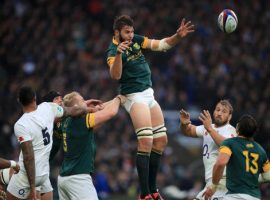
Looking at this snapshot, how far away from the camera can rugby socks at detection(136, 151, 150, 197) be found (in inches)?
A: 465

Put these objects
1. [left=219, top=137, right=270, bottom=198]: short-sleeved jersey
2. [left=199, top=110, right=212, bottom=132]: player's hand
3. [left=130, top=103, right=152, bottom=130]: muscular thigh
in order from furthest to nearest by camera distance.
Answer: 1. [left=130, top=103, right=152, bottom=130]: muscular thigh
2. [left=199, top=110, right=212, bottom=132]: player's hand
3. [left=219, top=137, right=270, bottom=198]: short-sleeved jersey

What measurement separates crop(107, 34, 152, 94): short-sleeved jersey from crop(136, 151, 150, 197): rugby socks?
3.35 ft

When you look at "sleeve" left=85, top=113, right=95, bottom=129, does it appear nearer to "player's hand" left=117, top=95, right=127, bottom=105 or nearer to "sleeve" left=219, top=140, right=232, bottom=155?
"player's hand" left=117, top=95, right=127, bottom=105

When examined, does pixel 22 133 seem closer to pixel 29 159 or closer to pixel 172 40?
pixel 29 159

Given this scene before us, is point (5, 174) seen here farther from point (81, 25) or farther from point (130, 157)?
point (81, 25)

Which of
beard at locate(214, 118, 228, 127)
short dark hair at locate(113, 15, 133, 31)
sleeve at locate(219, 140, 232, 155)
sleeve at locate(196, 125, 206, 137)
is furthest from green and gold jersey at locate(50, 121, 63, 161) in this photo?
sleeve at locate(219, 140, 232, 155)

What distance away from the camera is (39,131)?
36.7ft

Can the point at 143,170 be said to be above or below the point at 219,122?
below

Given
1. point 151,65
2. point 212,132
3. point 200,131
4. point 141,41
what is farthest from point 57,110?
point 151,65

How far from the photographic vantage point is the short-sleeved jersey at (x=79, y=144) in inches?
446

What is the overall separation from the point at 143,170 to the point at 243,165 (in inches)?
70.3

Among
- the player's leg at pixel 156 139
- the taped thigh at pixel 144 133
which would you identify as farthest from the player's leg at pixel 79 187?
the player's leg at pixel 156 139

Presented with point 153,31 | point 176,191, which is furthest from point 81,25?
point 176,191

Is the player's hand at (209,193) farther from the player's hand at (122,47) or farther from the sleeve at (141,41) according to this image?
the sleeve at (141,41)
